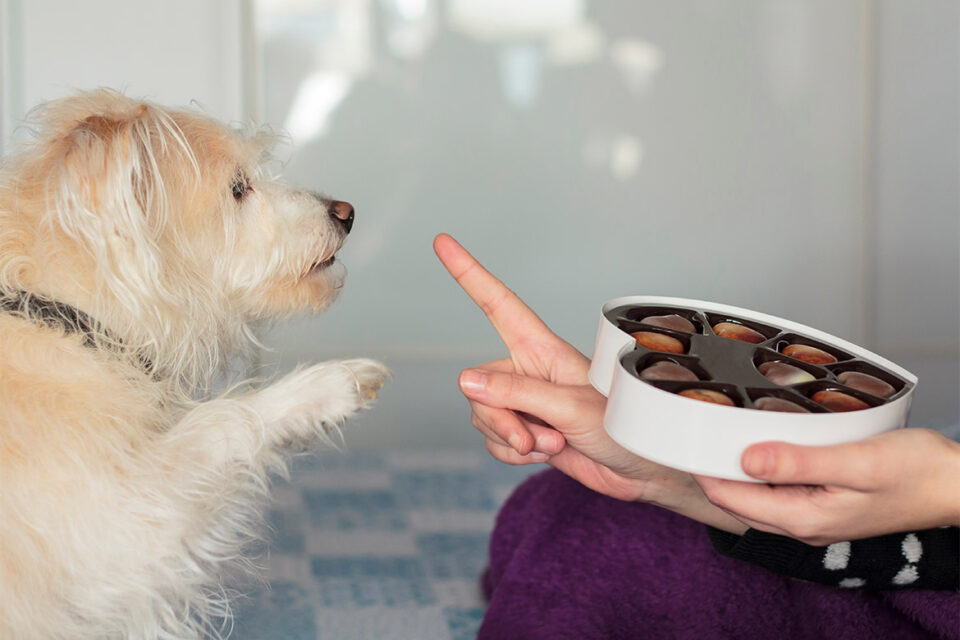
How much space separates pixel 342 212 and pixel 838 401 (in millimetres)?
761

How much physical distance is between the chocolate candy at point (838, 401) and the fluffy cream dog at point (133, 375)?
53 centimetres

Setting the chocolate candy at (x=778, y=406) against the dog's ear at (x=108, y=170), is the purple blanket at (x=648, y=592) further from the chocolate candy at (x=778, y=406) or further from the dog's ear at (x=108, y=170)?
the dog's ear at (x=108, y=170)

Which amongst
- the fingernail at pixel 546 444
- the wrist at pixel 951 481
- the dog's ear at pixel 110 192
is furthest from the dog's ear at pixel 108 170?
the wrist at pixel 951 481

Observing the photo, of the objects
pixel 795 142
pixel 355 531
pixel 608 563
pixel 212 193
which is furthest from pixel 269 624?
pixel 795 142

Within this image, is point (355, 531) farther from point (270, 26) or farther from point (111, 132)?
point (270, 26)

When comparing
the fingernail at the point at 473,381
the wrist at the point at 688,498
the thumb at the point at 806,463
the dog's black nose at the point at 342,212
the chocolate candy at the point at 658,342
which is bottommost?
the wrist at the point at 688,498

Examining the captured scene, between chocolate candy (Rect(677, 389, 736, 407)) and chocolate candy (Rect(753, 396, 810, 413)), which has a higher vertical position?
chocolate candy (Rect(677, 389, 736, 407))

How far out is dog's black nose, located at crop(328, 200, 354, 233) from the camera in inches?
51.6

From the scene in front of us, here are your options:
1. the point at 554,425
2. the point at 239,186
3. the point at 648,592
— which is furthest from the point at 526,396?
the point at 239,186

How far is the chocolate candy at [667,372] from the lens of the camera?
783 mm

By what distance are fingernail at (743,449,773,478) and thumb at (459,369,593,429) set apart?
34cm

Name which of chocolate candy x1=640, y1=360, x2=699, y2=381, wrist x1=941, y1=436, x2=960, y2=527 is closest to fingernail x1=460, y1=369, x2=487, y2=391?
chocolate candy x1=640, y1=360, x2=699, y2=381

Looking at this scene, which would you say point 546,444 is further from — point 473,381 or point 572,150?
point 572,150

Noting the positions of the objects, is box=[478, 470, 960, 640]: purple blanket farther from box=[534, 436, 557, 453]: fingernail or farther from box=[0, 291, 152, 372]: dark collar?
box=[0, 291, 152, 372]: dark collar
